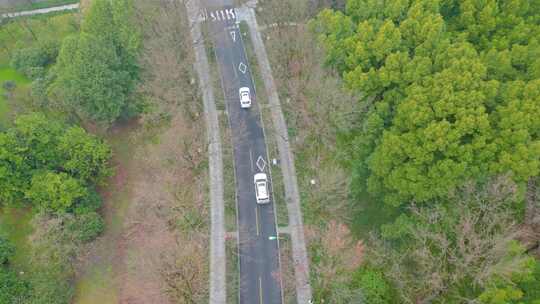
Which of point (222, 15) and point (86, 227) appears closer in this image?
point (86, 227)

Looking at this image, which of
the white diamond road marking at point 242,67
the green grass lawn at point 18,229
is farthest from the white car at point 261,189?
the green grass lawn at point 18,229

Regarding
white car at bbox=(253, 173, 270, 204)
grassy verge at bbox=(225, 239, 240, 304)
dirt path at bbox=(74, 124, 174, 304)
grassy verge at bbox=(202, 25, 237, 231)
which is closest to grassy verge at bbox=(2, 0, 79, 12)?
grassy verge at bbox=(202, 25, 237, 231)

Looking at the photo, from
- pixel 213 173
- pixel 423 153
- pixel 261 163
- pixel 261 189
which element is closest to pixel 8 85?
pixel 213 173

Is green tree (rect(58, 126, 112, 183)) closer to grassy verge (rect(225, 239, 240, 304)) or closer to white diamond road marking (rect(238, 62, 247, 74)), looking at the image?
grassy verge (rect(225, 239, 240, 304))

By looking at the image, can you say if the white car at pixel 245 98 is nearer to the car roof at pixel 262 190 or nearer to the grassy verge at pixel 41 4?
the car roof at pixel 262 190

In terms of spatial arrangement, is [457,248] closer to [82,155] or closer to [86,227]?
[86,227]

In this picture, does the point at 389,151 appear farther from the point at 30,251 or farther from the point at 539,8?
the point at 30,251

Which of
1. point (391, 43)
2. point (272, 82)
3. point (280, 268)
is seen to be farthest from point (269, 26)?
point (280, 268)
